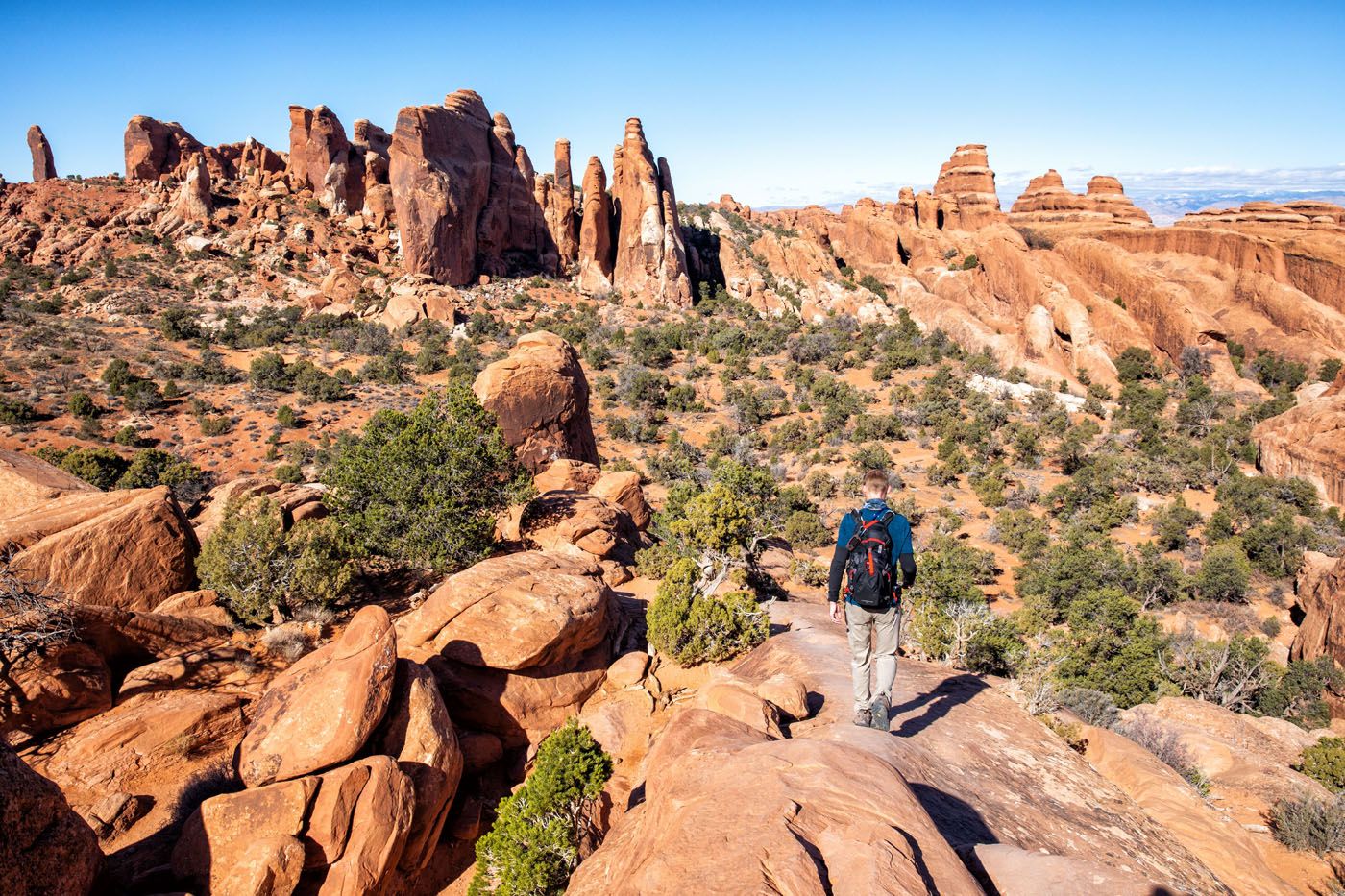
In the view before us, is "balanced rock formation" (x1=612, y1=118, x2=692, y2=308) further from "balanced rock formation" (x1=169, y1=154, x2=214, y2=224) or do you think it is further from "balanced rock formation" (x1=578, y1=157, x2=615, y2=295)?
"balanced rock formation" (x1=169, y1=154, x2=214, y2=224)

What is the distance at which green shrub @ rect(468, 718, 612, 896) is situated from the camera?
214 inches

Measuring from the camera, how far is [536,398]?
17812mm

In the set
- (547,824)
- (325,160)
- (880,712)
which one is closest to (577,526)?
(547,824)

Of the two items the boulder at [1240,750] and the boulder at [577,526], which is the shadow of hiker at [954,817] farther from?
the boulder at [577,526]

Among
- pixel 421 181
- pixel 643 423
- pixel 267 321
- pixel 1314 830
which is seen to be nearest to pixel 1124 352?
pixel 643 423

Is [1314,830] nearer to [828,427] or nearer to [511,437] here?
[511,437]

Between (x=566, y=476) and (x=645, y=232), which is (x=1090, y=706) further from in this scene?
(x=645, y=232)

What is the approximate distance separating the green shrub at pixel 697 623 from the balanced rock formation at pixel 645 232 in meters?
47.8

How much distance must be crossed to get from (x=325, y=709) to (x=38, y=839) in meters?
2.10

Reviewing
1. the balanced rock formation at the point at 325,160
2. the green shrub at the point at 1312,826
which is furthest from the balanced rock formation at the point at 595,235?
the green shrub at the point at 1312,826

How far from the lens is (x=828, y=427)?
3231 centimetres

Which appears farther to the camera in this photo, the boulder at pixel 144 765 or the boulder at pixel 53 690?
the boulder at pixel 53 690

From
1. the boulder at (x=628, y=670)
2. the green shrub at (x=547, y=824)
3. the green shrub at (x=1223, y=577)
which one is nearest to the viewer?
the green shrub at (x=547, y=824)

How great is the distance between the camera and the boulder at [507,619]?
317 inches
